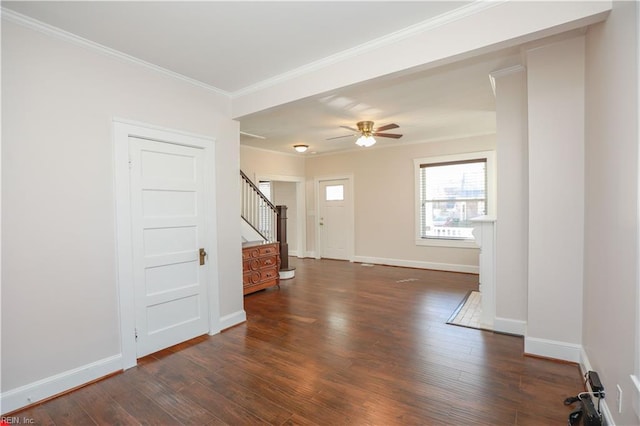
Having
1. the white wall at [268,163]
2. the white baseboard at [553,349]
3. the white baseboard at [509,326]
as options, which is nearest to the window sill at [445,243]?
the white baseboard at [509,326]

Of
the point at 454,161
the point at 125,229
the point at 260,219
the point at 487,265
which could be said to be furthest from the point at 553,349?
the point at 260,219

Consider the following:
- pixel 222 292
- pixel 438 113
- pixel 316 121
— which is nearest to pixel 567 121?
pixel 438 113

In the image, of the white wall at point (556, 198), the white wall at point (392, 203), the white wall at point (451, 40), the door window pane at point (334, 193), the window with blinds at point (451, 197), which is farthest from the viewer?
the door window pane at point (334, 193)

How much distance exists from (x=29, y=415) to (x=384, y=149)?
6.54 m

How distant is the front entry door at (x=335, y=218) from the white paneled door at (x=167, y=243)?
4629 mm

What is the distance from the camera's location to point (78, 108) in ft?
7.77

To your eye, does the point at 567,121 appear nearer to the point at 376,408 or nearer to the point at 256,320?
the point at 376,408

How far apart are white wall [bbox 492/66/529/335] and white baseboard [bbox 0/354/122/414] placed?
12.2 ft

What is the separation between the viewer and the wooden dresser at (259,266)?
4.61 metres

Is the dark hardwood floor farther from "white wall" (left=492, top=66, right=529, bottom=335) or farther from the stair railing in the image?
the stair railing

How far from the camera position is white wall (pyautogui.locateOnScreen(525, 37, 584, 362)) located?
2.45m

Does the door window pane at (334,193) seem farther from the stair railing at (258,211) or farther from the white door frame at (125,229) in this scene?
the white door frame at (125,229)

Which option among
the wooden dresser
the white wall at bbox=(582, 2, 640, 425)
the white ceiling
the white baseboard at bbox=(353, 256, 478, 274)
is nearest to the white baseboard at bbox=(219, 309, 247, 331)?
the wooden dresser

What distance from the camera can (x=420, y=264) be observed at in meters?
6.44
